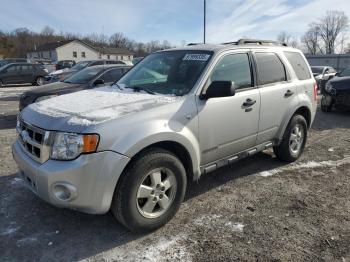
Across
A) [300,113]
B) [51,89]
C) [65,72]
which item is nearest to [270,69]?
[300,113]

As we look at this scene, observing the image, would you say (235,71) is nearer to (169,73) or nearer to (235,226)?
(169,73)

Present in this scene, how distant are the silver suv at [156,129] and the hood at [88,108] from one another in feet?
0.03

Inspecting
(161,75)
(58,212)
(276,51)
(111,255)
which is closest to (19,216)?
(58,212)

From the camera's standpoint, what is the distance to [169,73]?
423cm

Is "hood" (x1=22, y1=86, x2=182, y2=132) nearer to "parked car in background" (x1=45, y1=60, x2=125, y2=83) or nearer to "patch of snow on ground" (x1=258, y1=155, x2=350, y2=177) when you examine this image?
"patch of snow on ground" (x1=258, y1=155, x2=350, y2=177)

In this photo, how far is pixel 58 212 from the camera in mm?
3848

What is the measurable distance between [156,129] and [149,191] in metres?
0.62

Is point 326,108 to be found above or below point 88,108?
Result: below

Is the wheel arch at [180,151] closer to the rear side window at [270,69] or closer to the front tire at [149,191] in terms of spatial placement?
the front tire at [149,191]

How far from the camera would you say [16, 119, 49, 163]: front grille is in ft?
9.97

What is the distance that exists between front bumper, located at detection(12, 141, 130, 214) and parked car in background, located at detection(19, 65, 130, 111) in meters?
5.31

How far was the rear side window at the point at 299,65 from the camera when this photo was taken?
17.7 ft

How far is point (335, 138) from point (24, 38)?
111 meters

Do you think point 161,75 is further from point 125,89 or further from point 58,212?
point 58,212
